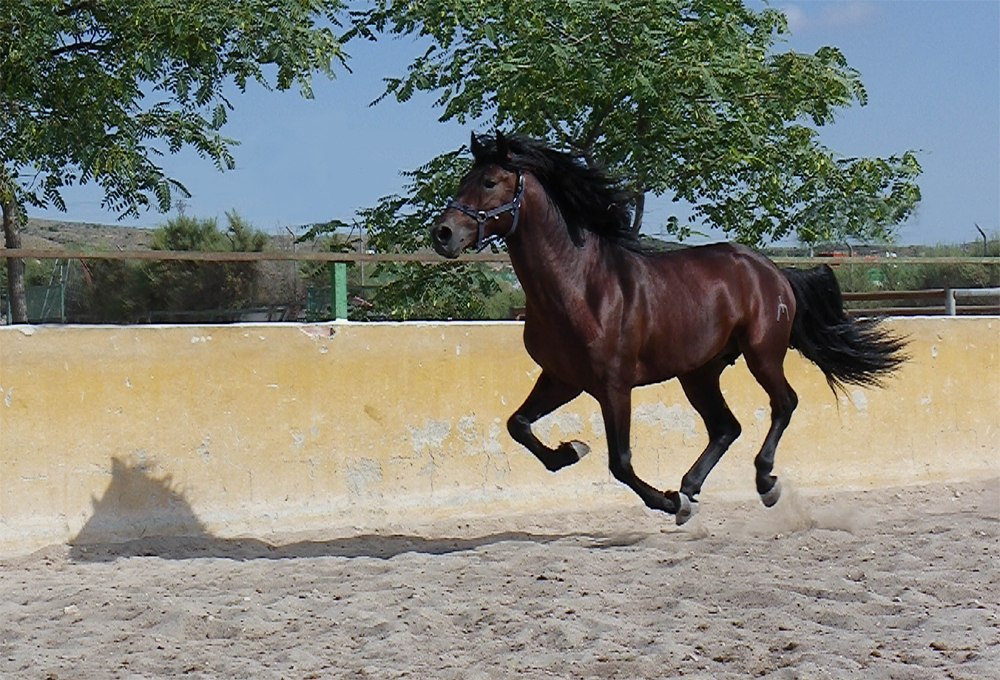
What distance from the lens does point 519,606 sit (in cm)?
441

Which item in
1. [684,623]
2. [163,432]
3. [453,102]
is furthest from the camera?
[453,102]

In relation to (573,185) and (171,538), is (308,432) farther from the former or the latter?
(573,185)

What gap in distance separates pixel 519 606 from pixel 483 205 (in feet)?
5.88

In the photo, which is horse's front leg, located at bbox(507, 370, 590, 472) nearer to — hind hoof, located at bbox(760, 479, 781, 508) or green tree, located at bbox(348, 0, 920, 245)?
hind hoof, located at bbox(760, 479, 781, 508)

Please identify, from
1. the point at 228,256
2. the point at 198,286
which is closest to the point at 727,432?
the point at 228,256

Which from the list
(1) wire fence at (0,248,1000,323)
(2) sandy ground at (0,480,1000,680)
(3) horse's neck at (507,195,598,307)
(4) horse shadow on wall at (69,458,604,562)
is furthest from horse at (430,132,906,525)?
(1) wire fence at (0,248,1000,323)

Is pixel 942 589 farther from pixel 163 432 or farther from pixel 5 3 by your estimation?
pixel 5 3

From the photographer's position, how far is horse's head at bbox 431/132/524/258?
498 centimetres

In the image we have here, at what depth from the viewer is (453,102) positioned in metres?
11.3

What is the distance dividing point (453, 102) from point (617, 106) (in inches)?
63.8

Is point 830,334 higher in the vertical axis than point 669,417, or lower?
higher

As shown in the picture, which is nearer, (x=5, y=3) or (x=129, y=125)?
(x=5, y=3)

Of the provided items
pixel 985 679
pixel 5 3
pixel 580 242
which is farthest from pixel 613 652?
pixel 5 3

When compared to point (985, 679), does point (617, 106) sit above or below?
above
